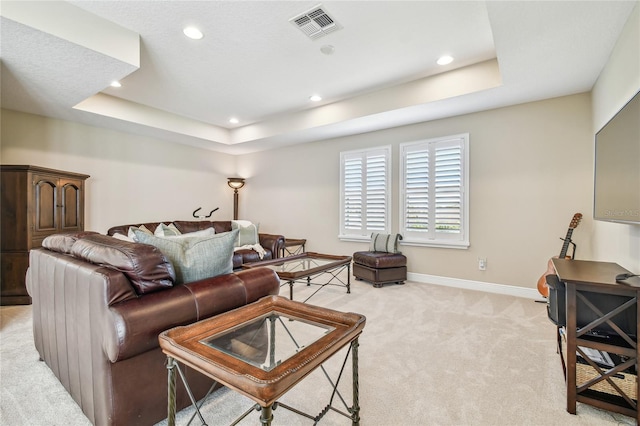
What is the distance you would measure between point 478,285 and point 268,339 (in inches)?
139

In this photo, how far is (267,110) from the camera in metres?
4.73

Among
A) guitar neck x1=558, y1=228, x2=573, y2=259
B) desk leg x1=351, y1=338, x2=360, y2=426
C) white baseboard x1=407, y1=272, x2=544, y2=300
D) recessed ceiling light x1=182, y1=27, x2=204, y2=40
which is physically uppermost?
recessed ceiling light x1=182, y1=27, x2=204, y2=40

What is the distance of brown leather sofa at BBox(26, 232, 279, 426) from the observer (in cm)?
128

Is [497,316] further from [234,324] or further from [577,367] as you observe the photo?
[234,324]

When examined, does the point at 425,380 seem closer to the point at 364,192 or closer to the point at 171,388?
the point at 171,388

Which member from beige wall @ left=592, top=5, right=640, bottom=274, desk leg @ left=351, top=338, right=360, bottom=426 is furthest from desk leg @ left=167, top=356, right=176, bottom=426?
beige wall @ left=592, top=5, right=640, bottom=274

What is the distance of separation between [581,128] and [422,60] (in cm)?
201

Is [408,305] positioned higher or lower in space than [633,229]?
lower

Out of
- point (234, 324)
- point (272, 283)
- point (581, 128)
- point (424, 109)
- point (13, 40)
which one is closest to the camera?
point (234, 324)

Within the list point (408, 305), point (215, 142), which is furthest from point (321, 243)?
point (215, 142)

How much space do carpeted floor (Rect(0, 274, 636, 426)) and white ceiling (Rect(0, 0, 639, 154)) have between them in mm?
2439

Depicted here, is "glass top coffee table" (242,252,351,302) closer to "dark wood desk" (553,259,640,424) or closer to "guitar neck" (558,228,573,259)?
"dark wood desk" (553,259,640,424)

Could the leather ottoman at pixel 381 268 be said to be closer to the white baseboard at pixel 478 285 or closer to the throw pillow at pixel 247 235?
the white baseboard at pixel 478 285

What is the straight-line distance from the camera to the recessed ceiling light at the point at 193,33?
257 cm
